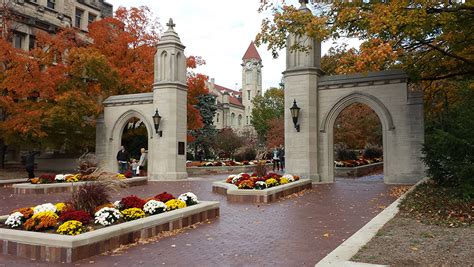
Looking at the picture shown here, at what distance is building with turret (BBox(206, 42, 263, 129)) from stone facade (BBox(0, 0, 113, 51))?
38.1 meters

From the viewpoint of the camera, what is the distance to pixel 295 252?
650 centimetres

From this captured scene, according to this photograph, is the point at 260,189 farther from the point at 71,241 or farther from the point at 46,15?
the point at 46,15

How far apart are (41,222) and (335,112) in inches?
587

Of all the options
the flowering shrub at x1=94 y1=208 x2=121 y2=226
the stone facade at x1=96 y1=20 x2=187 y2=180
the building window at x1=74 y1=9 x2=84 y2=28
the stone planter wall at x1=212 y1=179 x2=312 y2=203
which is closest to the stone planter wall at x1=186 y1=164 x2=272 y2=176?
the stone facade at x1=96 y1=20 x2=187 y2=180

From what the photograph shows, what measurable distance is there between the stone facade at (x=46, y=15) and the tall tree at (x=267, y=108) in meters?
31.1

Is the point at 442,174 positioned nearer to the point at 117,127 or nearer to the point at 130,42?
the point at 117,127

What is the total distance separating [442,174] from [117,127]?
17.7 meters

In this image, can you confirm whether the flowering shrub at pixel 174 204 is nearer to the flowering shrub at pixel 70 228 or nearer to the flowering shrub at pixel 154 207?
the flowering shrub at pixel 154 207

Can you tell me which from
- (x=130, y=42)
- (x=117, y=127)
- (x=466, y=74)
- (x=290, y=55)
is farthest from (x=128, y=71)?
(x=466, y=74)

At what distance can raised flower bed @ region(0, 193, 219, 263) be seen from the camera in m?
6.19

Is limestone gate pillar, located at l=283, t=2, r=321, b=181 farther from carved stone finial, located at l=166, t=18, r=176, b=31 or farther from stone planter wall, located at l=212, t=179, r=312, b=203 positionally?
carved stone finial, located at l=166, t=18, r=176, b=31

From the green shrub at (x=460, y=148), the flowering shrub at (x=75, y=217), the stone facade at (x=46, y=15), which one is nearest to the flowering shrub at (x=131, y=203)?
the flowering shrub at (x=75, y=217)

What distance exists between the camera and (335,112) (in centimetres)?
1928

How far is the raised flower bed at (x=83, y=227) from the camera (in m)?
6.19
